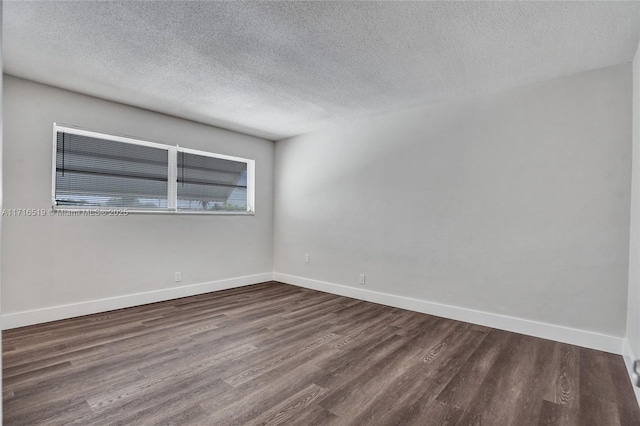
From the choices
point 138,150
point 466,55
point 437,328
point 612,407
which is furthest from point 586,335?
point 138,150

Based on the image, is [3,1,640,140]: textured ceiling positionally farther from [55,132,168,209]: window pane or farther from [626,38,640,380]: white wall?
[55,132,168,209]: window pane

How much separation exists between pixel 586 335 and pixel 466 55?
264cm

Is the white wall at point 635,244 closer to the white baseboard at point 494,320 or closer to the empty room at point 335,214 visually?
the empty room at point 335,214

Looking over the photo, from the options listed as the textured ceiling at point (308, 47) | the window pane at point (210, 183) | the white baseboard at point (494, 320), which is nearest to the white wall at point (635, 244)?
the white baseboard at point (494, 320)

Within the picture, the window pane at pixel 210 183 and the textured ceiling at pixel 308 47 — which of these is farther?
the window pane at pixel 210 183

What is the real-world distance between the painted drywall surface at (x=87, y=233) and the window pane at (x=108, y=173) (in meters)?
0.15

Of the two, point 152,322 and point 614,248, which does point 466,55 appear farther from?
point 152,322

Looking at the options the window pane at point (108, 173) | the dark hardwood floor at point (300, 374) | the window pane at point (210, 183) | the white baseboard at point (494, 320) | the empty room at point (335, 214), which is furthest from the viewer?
the window pane at point (210, 183)

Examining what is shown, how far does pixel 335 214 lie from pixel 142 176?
2583 millimetres

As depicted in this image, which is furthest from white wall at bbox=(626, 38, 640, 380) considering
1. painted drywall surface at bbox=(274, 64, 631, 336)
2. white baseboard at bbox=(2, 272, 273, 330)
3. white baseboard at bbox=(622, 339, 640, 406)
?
white baseboard at bbox=(2, 272, 273, 330)

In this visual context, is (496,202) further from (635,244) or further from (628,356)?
(628,356)

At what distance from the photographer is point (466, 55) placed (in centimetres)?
273

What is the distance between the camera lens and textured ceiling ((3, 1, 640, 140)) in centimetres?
220

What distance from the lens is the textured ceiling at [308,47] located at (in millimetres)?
2199
